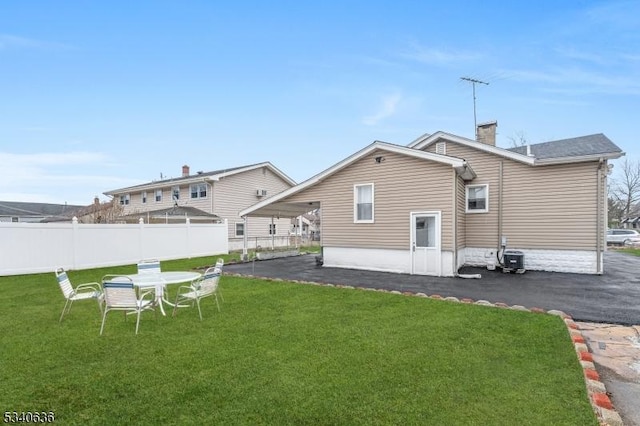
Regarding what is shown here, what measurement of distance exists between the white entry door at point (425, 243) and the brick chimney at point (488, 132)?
5.96m

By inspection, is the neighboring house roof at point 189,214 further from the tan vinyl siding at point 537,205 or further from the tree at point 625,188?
the tree at point 625,188

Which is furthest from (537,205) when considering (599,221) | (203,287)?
(203,287)

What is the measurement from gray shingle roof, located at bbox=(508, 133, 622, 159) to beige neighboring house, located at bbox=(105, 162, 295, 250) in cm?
1520

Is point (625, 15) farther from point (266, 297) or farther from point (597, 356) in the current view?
point (266, 297)

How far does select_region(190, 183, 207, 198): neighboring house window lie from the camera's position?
940 inches

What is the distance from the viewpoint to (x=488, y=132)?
14.6 meters

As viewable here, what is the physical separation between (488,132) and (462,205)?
4.31m

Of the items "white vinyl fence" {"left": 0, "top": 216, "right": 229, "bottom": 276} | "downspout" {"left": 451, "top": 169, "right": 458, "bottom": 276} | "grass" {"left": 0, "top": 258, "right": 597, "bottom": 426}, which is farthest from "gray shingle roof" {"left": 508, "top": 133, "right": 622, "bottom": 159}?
"white vinyl fence" {"left": 0, "top": 216, "right": 229, "bottom": 276}

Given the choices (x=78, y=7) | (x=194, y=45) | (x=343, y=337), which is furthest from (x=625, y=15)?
(x=78, y=7)

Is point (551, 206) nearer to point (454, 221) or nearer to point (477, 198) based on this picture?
point (477, 198)

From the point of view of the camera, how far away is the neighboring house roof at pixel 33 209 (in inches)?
1457

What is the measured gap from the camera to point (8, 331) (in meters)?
5.44

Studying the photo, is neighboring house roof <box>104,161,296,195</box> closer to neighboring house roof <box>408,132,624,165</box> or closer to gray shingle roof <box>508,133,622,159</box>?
neighboring house roof <box>408,132,624,165</box>

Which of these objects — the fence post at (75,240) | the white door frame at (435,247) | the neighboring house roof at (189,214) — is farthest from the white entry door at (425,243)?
the neighboring house roof at (189,214)
